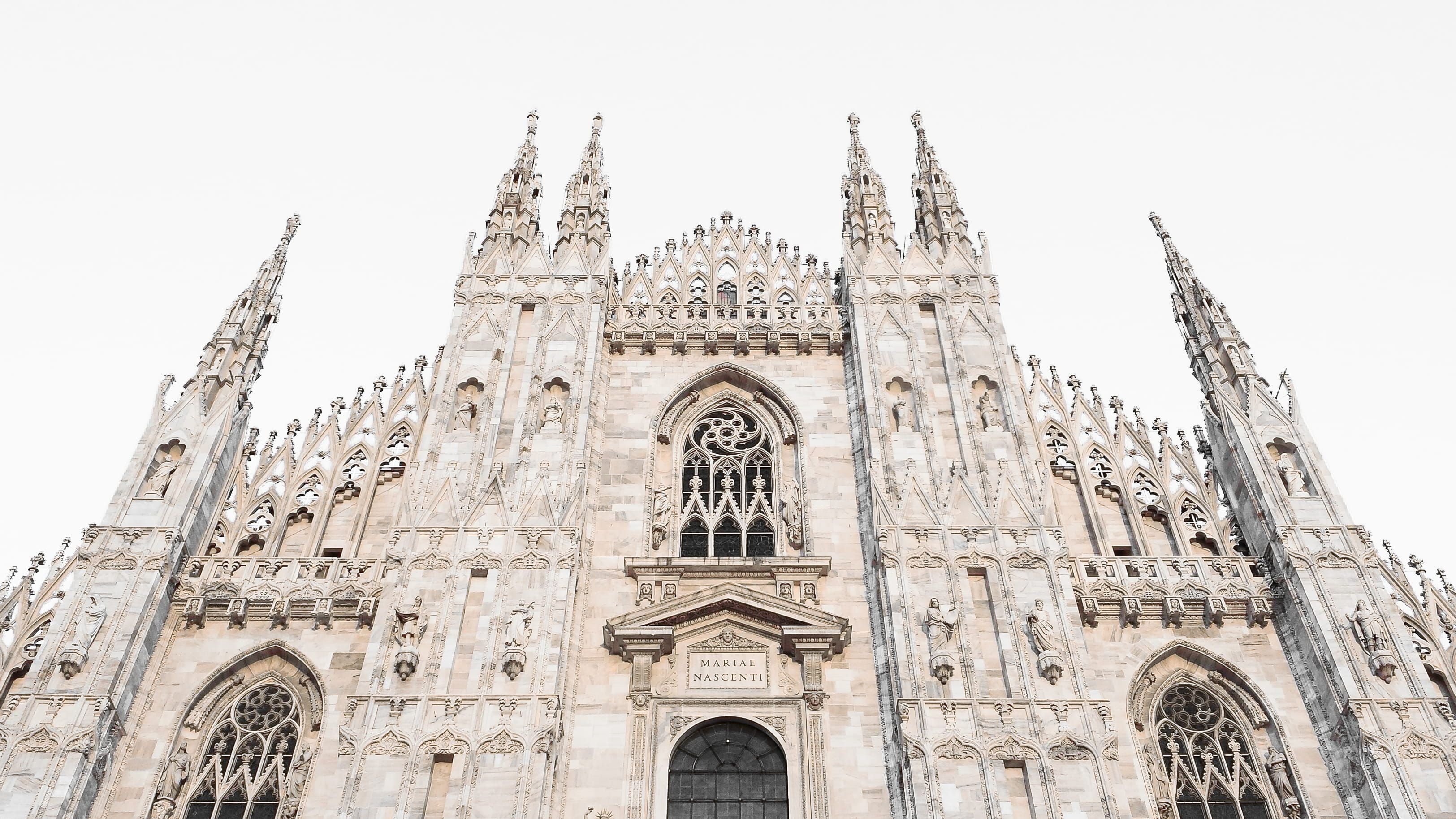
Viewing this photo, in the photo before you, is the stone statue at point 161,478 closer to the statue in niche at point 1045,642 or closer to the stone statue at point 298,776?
the stone statue at point 298,776

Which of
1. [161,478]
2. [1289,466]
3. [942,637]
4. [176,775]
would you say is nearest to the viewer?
[176,775]

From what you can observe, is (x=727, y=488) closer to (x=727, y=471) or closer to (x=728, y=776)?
(x=727, y=471)

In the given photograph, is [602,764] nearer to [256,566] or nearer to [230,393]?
[256,566]

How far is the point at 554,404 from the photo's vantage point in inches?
710

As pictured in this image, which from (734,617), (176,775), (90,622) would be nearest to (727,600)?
(734,617)

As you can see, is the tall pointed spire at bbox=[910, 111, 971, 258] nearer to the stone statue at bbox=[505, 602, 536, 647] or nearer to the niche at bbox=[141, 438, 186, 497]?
the stone statue at bbox=[505, 602, 536, 647]

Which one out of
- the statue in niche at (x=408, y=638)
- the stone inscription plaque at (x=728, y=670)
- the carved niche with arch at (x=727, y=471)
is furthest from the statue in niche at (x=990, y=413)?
the statue in niche at (x=408, y=638)

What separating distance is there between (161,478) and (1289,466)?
15082 mm

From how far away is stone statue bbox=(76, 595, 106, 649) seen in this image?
1451 centimetres

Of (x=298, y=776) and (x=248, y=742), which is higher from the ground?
(x=248, y=742)

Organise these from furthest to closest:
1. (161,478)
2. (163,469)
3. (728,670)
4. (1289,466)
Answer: (1289,466) < (163,469) < (161,478) < (728,670)

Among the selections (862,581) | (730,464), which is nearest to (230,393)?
(730,464)

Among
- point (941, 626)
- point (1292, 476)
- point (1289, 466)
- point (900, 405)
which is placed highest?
point (900, 405)

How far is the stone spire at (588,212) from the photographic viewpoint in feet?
70.2
